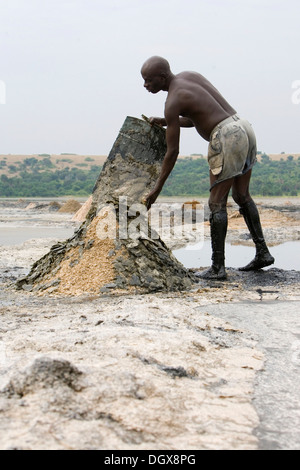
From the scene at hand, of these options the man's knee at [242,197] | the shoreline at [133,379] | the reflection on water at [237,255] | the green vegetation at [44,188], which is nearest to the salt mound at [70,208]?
the reflection on water at [237,255]

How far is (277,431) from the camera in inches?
62.4

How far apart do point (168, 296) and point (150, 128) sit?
5.15 ft

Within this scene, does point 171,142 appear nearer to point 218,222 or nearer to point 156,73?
point 156,73

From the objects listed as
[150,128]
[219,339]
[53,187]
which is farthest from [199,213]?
[53,187]

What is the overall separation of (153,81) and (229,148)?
2.73 feet

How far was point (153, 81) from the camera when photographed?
14.2ft

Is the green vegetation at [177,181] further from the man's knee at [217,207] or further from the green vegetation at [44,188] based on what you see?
the man's knee at [217,207]

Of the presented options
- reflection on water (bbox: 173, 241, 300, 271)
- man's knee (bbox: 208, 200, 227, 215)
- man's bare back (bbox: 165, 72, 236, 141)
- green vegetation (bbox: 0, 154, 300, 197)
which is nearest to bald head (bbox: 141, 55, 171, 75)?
man's bare back (bbox: 165, 72, 236, 141)

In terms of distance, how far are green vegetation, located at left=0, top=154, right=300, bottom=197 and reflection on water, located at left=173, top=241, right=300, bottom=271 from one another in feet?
89.6

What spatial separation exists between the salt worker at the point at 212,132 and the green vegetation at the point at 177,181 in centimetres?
3049

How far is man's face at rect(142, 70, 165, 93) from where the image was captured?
430 centimetres

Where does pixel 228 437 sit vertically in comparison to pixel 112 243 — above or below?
below

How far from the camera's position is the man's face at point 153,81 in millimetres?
4301

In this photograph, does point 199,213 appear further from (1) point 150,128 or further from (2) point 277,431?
(2) point 277,431
